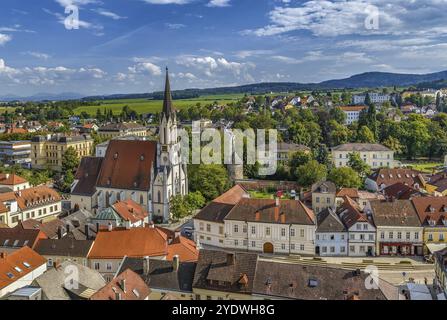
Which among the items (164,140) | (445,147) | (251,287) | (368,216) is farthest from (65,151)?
(445,147)

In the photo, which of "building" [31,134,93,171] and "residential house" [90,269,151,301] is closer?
"residential house" [90,269,151,301]

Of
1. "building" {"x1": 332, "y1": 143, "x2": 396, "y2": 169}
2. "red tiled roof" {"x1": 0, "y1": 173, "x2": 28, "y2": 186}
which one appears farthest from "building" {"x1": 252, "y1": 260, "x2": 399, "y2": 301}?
"building" {"x1": 332, "y1": 143, "x2": 396, "y2": 169}

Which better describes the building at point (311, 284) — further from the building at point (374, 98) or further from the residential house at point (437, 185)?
the building at point (374, 98)

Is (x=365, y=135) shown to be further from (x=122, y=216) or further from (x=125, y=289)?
(x=125, y=289)

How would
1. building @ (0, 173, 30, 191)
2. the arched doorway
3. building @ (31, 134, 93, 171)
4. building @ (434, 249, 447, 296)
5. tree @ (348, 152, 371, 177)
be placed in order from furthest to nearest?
building @ (31, 134, 93, 171), tree @ (348, 152, 371, 177), building @ (0, 173, 30, 191), the arched doorway, building @ (434, 249, 447, 296)

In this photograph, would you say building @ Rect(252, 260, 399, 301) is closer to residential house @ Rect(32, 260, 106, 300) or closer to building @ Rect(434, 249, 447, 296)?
building @ Rect(434, 249, 447, 296)

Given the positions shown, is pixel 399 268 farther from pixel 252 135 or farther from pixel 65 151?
pixel 65 151

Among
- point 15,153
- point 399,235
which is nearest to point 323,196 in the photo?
point 399,235
